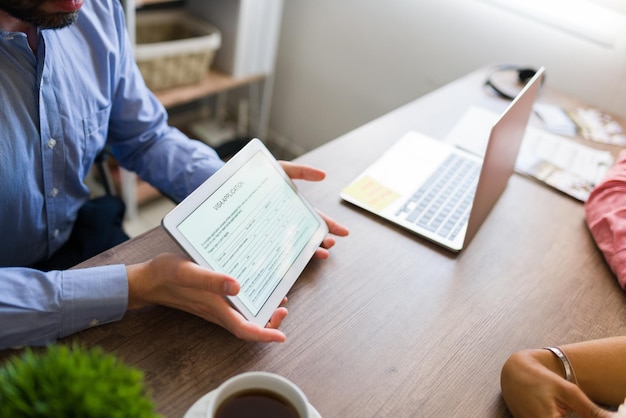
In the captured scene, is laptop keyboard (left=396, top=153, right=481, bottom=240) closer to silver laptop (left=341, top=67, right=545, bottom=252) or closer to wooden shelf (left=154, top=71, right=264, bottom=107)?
silver laptop (left=341, top=67, right=545, bottom=252)

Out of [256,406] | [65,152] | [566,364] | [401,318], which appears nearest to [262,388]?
[256,406]

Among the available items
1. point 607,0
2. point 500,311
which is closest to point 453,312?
point 500,311

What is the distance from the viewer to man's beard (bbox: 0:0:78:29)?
741 millimetres

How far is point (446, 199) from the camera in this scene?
3.39 ft

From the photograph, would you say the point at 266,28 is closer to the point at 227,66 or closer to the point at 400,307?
the point at 227,66

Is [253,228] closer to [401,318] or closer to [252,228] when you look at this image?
[252,228]

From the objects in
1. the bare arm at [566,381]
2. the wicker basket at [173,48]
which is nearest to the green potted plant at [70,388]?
the bare arm at [566,381]

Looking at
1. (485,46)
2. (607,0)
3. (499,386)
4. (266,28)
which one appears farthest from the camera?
(266,28)

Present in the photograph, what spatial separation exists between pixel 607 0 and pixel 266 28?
3.81 feet

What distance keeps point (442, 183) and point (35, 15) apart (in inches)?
29.3

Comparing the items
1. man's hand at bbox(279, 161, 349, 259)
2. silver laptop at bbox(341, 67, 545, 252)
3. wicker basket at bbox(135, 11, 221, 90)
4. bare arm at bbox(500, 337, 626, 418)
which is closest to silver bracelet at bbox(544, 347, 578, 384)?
bare arm at bbox(500, 337, 626, 418)

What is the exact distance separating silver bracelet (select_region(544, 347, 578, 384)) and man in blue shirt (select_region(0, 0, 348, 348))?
348mm

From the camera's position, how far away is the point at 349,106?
2.22 meters

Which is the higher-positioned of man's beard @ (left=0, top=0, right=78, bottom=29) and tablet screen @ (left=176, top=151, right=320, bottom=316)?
man's beard @ (left=0, top=0, right=78, bottom=29)
